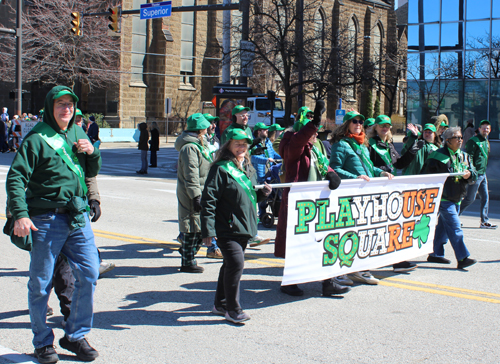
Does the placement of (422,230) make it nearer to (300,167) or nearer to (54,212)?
(300,167)

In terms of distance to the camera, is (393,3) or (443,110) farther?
(393,3)

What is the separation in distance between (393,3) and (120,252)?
60.1 metres

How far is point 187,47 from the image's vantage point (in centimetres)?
4612

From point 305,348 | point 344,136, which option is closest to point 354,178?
point 344,136

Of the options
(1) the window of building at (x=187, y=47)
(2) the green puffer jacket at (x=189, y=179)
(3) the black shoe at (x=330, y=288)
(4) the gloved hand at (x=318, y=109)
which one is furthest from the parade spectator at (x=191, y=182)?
(1) the window of building at (x=187, y=47)

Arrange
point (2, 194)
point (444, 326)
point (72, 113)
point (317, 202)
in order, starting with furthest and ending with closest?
point (2, 194), point (317, 202), point (444, 326), point (72, 113)

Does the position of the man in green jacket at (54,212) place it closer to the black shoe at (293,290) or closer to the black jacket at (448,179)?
the black shoe at (293,290)

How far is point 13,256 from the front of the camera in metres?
7.40

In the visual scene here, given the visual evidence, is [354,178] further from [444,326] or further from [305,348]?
[305,348]

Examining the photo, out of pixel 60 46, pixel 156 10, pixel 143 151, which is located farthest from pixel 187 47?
pixel 143 151

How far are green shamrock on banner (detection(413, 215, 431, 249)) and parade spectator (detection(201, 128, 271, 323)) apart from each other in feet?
7.86

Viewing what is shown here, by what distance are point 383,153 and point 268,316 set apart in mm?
2620

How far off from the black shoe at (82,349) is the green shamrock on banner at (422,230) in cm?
381

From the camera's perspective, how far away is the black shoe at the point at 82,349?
13.7 ft
